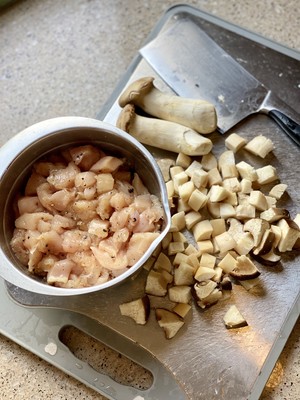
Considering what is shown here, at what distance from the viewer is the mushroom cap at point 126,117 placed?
1.12 metres

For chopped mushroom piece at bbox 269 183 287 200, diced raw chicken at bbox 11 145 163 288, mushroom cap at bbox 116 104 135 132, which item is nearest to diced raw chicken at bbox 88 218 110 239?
diced raw chicken at bbox 11 145 163 288

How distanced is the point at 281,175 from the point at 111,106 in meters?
0.38

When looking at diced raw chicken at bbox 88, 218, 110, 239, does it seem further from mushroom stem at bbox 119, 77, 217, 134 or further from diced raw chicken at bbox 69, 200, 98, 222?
mushroom stem at bbox 119, 77, 217, 134

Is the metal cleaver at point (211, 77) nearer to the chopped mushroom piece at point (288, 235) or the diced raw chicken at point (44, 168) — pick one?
the chopped mushroom piece at point (288, 235)

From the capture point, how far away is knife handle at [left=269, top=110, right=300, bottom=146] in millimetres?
1127

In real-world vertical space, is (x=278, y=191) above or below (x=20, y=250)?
below

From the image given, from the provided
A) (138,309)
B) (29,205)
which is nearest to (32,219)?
(29,205)

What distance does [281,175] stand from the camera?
3.67 ft

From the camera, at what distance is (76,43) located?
1354mm

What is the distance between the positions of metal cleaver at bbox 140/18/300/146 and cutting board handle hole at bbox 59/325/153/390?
479 millimetres

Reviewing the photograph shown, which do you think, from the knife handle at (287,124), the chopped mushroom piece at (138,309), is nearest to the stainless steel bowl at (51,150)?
the chopped mushroom piece at (138,309)

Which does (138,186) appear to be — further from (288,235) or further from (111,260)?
(288,235)

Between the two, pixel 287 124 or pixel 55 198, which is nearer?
pixel 55 198

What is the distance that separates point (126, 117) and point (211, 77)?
8.2 inches
